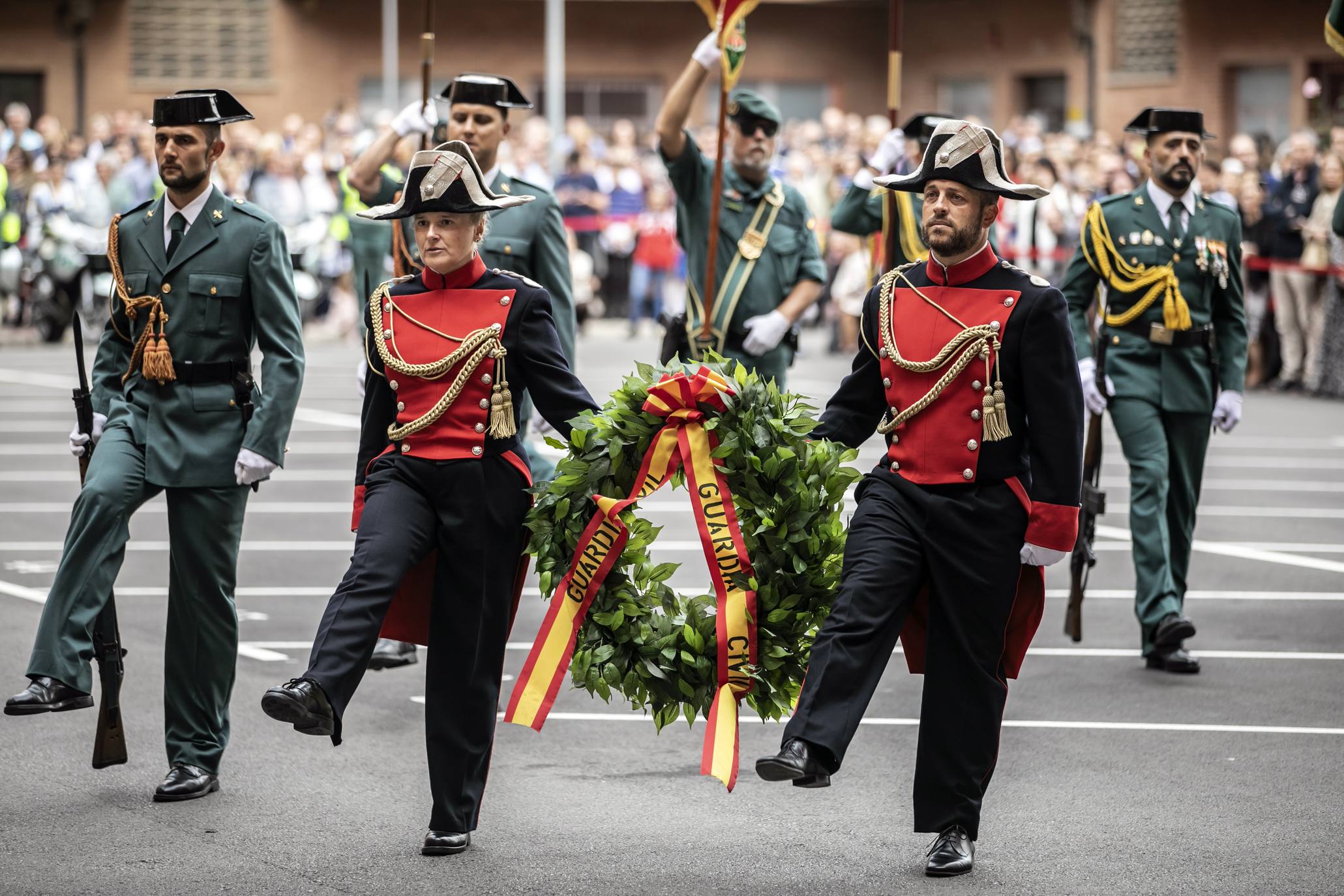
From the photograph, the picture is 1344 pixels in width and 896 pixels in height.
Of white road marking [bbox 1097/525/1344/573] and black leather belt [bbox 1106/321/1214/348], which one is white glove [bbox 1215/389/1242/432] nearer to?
black leather belt [bbox 1106/321/1214/348]

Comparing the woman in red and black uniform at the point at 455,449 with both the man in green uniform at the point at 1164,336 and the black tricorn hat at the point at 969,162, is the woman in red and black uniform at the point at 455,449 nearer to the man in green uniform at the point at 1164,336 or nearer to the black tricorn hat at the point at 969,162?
the black tricorn hat at the point at 969,162

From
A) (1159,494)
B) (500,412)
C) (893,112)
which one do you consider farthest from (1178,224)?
(500,412)

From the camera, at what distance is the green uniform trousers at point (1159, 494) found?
830 cm

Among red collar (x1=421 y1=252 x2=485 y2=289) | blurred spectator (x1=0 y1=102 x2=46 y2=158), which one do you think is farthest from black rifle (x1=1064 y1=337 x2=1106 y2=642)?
blurred spectator (x1=0 y1=102 x2=46 y2=158)

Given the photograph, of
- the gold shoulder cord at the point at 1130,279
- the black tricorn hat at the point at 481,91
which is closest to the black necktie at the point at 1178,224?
the gold shoulder cord at the point at 1130,279

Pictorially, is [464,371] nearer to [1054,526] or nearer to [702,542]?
[702,542]

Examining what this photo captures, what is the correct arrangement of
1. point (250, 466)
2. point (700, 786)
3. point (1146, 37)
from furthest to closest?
point (1146, 37), point (700, 786), point (250, 466)

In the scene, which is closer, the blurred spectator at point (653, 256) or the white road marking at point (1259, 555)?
the white road marking at point (1259, 555)

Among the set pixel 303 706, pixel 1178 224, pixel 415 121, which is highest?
pixel 415 121

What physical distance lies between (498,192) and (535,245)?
498mm

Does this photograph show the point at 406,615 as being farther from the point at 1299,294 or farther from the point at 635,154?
the point at 635,154

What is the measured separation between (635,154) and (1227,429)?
1965cm

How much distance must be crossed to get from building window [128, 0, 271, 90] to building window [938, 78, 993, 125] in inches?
529

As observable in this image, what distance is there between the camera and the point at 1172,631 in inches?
324
